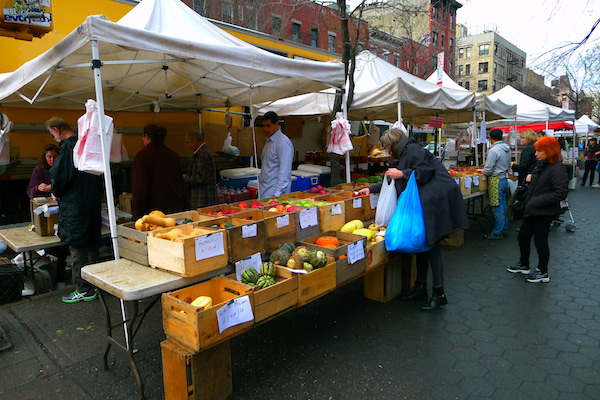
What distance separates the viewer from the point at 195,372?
2471 millimetres

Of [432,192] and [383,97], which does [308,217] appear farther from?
[383,97]

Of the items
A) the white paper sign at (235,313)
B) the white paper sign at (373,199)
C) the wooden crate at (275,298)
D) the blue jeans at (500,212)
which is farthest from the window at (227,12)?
the white paper sign at (235,313)

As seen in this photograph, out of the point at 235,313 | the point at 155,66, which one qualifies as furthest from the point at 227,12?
the point at 235,313

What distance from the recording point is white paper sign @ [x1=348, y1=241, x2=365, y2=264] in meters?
3.41

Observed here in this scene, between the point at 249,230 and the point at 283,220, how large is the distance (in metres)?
0.46

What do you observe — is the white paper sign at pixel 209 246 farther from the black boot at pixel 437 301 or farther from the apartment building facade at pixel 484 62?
the apartment building facade at pixel 484 62

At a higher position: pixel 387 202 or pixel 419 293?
pixel 387 202

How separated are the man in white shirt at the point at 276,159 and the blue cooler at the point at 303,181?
2.35m

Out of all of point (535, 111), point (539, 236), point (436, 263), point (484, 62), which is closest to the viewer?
point (436, 263)

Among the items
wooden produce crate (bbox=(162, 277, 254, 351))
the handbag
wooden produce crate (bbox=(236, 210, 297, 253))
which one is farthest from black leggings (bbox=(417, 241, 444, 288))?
wooden produce crate (bbox=(162, 277, 254, 351))

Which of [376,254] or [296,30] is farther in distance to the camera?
[296,30]

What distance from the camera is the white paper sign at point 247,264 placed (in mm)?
2967

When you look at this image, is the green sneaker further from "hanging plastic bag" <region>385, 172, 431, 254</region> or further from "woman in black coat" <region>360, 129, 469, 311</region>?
"woman in black coat" <region>360, 129, 469, 311</region>

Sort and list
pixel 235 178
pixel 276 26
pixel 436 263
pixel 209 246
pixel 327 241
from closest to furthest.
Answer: pixel 209 246
pixel 327 241
pixel 436 263
pixel 235 178
pixel 276 26
